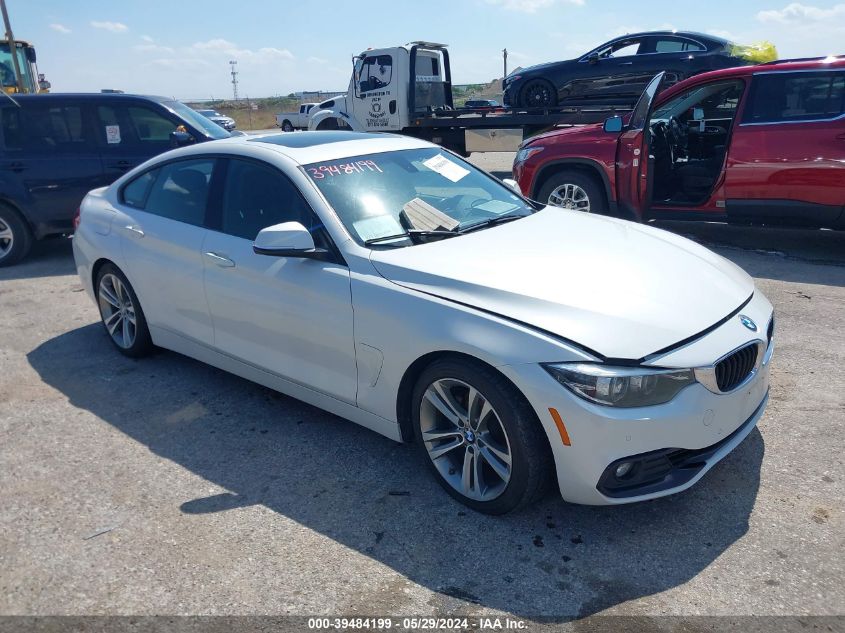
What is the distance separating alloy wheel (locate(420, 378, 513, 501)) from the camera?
3037mm

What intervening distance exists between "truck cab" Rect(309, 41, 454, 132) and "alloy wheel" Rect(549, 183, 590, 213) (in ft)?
25.8

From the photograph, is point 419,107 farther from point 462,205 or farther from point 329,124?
point 462,205

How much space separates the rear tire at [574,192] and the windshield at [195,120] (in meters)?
3.93

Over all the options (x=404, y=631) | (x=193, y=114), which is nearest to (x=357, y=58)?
(x=193, y=114)

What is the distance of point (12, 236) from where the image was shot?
8.13 metres

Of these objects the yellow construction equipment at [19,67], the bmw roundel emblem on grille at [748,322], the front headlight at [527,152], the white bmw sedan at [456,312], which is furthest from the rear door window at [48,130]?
the yellow construction equipment at [19,67]

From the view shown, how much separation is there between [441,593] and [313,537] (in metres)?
0.67

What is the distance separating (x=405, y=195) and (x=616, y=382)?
5.69ft

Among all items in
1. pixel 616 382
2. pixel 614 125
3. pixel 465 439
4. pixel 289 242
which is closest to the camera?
pixel 616 382

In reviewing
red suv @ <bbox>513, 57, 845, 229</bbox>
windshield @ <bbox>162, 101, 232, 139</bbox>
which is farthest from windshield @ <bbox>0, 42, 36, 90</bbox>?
red suv @ <bbox>513, 57, 845, 229</bbox>

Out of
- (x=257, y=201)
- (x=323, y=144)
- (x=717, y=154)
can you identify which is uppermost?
(x=323, y=144)

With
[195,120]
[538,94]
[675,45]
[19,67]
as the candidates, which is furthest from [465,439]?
[19,67]

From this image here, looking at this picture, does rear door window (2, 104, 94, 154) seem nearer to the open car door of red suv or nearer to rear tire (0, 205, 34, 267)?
rear tire (0, 205, 34, 267)

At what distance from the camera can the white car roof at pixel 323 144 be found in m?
4.03
